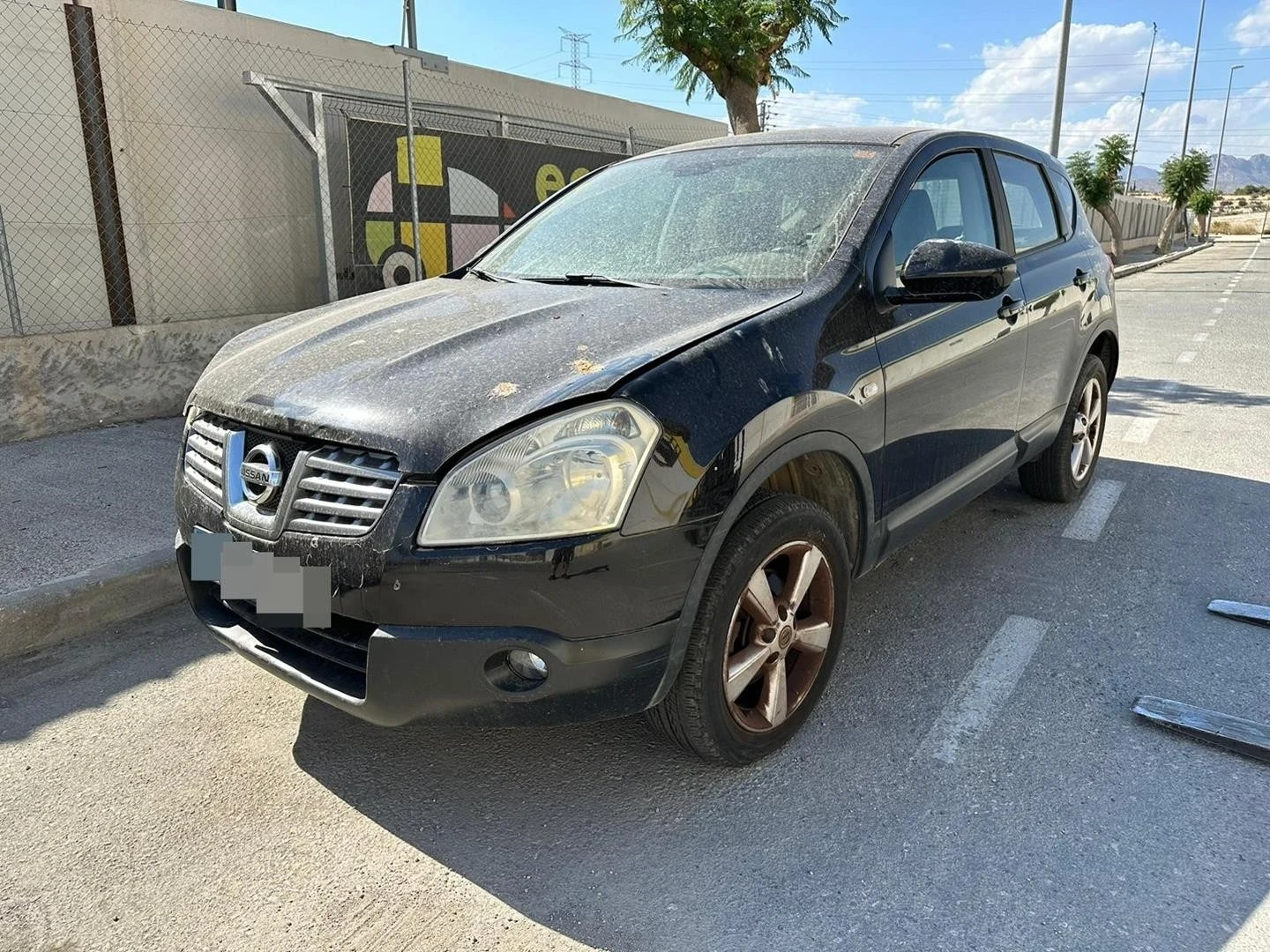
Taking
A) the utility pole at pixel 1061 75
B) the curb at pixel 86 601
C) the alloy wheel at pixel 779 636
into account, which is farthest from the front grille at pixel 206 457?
the utility pole at pixel 1061 75

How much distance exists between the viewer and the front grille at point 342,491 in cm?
215

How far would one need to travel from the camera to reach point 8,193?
19.5ft

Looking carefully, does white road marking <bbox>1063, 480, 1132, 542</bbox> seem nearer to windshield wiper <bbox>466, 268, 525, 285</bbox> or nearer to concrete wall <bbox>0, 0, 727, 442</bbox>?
windshield wiper <bbox>466, 268, 525, 285</bbox>

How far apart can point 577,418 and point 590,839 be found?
1.09 metres

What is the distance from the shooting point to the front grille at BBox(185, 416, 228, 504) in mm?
2525

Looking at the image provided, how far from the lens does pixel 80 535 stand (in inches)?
164

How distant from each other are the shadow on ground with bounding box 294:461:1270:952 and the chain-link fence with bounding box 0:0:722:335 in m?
4.87

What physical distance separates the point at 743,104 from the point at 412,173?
169 inches

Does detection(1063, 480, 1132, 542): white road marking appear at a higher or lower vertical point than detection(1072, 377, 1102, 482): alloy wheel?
lower

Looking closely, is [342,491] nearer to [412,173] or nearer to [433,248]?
[412,173]

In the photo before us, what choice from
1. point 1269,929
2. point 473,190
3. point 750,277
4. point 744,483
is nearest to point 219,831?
point 744,483

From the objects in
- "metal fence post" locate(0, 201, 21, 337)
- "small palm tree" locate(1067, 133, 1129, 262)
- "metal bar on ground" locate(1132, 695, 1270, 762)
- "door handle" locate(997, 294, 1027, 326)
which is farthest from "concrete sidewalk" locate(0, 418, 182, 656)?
"small palm tree" locate(1067, 133, 1129, 262)

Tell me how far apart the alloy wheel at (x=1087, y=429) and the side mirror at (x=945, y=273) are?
2070mm

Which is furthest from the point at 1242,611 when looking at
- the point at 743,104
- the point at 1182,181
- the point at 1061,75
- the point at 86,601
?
the point at 1182,181
